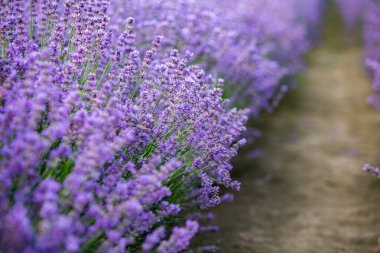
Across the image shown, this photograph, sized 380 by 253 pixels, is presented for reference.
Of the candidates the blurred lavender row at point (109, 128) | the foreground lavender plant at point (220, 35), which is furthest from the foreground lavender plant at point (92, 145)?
the foreground lavender plant at point (220, 35)

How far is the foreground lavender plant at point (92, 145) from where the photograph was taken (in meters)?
1.28

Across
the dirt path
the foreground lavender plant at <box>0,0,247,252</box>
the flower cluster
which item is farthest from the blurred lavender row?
the flower cluster

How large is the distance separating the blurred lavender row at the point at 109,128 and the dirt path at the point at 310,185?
31.8 inches

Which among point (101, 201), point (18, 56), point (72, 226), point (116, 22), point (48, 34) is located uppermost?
point (116, 22)

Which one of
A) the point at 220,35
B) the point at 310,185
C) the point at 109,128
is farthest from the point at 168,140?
the point at 310,185

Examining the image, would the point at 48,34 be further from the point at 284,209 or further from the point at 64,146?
the point at 284,209

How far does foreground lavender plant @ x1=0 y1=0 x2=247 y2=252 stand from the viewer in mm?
1277

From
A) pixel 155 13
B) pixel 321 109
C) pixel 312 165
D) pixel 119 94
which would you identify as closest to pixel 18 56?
pixel 119 94

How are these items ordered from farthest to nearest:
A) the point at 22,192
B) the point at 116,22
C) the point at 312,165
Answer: the point at 312,165
the point at 116,22
the point at 22,192

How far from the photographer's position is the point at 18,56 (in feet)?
6.21

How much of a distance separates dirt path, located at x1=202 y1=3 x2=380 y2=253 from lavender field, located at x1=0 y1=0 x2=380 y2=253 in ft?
0.05

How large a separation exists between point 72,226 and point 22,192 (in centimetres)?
19

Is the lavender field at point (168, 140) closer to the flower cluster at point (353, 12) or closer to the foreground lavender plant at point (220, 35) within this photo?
the foreground lavender plant at point (220, 35)

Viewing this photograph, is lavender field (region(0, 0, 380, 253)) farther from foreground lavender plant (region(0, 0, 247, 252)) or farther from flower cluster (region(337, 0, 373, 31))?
flower cluster (region(337, 0, 373, 31))
